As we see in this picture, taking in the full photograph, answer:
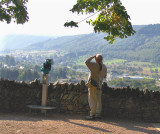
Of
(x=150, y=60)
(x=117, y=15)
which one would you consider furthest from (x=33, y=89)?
(x=150, y=60)

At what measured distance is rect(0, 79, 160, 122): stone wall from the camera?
7895mm

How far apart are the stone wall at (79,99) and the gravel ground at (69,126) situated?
18.1 inches

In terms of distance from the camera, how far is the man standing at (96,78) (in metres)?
6.97

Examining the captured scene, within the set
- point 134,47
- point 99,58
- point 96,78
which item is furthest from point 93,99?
point 134,47

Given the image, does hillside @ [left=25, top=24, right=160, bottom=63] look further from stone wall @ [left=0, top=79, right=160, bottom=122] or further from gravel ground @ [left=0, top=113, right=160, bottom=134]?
gravel ground @ [left=0, top=113, right=160, bottom=134]

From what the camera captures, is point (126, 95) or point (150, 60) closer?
point (126, 95)

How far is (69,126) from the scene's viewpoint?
632cm

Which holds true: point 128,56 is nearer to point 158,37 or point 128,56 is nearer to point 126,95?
point 158,37

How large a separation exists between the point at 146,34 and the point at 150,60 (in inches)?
420

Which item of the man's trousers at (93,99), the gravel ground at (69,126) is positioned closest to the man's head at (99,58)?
the man's trousers at (93,99)

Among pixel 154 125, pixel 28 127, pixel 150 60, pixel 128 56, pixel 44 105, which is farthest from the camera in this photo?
pixel 128 56

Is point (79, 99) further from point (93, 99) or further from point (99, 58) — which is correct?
point (99, 58)

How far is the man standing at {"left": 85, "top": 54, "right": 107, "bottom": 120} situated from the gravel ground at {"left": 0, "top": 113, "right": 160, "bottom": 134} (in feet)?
1.18

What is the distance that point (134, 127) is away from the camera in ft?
22.0
